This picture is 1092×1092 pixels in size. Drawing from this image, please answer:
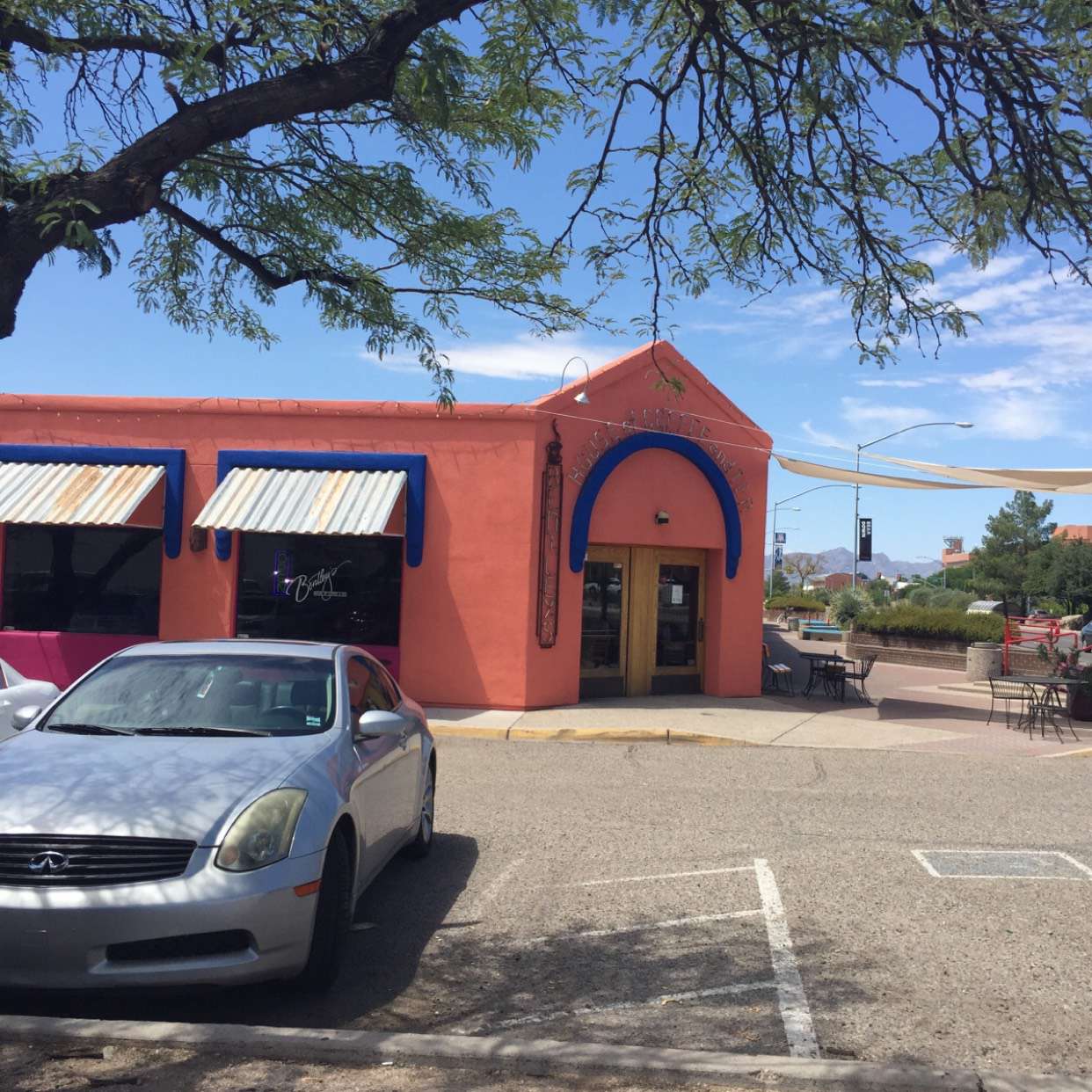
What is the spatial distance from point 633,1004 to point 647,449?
39.9 feet

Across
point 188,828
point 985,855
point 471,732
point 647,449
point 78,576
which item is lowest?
point 471,732

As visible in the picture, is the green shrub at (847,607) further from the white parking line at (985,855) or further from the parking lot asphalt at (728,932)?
the white parking line at (985,855)

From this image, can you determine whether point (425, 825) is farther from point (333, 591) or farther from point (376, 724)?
point (333, 591)

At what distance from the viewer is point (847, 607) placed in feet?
131

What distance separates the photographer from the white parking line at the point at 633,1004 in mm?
4352

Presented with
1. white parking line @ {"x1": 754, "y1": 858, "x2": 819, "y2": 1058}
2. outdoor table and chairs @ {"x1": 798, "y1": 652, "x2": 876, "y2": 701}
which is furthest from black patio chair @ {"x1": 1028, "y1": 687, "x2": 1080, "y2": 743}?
white parking line @ {"x1": 754, "y1": 858, "x2": 819, "y2": 1058}

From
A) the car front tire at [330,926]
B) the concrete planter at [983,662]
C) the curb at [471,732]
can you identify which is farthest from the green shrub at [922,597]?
the car front tire at [330,926]

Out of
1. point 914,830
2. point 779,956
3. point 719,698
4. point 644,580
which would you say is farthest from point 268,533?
point 779,956

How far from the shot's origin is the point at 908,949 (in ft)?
17.4

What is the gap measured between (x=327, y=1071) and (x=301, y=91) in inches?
177

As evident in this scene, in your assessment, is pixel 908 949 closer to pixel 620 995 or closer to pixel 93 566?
pixel 620 995

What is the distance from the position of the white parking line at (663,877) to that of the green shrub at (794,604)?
2042 inches

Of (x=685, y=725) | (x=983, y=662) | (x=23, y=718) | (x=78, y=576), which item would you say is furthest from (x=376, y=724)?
(x=983, y=662)

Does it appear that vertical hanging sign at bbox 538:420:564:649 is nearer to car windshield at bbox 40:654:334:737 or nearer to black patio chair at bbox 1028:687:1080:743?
black patio chair at bbox 1028:687:1080:743
